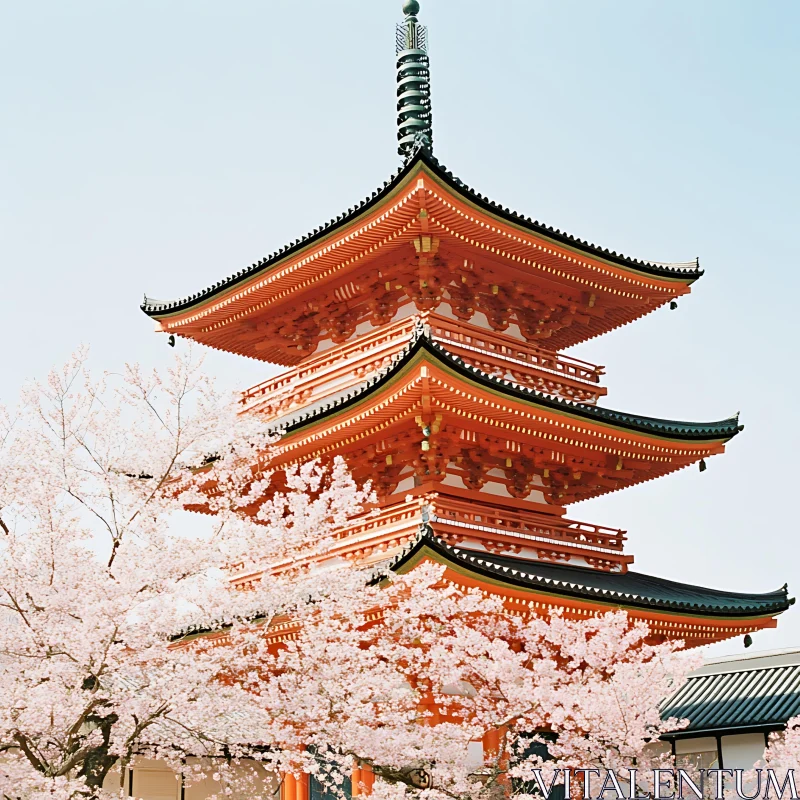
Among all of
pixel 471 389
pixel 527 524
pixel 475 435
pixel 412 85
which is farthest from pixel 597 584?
pixel 412 85

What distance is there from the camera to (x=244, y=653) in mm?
14125

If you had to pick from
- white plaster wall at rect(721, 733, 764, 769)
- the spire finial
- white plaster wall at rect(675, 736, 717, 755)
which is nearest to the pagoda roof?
white plaster wall at rect(721, 733, 764, 769)

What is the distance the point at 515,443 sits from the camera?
56.5ft

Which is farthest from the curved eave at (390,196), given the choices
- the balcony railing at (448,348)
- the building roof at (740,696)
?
the building roof at (740,696)

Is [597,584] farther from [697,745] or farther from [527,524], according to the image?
[697,745]

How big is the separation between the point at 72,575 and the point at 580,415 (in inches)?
332

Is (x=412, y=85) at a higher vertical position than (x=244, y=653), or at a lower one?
higher

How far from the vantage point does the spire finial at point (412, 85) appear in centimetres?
2150

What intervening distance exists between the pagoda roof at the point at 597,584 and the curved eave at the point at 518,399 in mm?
2446

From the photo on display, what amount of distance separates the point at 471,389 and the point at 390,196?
Answer: 3.48m

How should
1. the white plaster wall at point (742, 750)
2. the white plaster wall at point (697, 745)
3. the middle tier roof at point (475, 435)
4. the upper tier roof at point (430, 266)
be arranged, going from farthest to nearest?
the white plaster wall at point (697, 745), the white plaster wall at point (742, 750), the upper tier roof at point (430, 266), the middle tier roof at point (475, 435)

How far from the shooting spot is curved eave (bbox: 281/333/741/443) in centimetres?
1485

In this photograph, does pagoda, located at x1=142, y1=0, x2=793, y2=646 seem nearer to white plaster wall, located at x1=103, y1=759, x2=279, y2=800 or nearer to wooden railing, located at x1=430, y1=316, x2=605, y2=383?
wooden railing, located at x1=430, y1=316, x2=605, y2=383

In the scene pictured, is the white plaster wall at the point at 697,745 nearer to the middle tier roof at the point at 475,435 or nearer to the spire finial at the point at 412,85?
the middle tier roof at the point at 475,435
